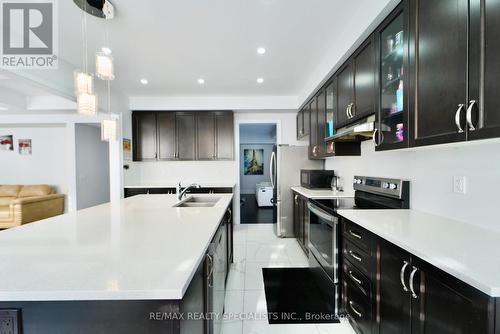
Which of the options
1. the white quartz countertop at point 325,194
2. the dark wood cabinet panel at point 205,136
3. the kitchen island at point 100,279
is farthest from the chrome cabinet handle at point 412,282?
the dark wood cabinet panel at point 205,136

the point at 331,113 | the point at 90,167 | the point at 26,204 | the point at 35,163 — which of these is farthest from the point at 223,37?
the point at 35,163

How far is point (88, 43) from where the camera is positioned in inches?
95.9

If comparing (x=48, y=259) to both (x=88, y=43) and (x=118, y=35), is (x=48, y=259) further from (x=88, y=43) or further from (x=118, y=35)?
(x=88, y=43)

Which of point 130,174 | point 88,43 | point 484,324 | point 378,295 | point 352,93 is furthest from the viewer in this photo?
point 130,174

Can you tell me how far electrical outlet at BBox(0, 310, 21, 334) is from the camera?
0.76m

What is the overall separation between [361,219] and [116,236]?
152 centimetres

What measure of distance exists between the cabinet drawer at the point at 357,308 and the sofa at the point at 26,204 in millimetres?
5591

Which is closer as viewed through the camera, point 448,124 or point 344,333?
point 448,124

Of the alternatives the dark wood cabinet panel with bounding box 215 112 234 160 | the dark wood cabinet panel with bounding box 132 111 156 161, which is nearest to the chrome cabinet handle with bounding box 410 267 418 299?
the dark wood cabinet panel with bounding box 215 112 234 160

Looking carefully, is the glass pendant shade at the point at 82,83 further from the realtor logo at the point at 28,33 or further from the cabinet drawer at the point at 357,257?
the cabinet drawer at the point at 357,257

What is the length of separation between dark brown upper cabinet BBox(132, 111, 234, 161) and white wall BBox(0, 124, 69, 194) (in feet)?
9.09

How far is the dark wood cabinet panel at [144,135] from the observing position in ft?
14.4

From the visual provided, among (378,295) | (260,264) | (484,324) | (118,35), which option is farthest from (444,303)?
(118,35)

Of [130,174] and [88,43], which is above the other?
[88,43]
